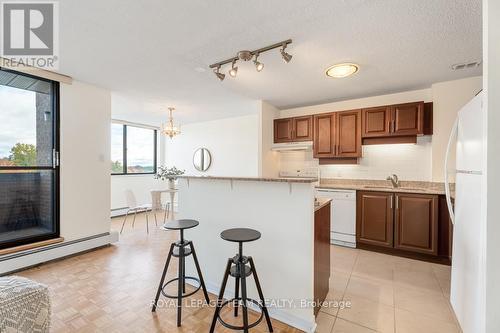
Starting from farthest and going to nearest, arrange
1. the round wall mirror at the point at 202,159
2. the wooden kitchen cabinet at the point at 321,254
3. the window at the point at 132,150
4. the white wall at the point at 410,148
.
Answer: the round wall mirror at the point at 202,159
the window at the point at 132,150
the white wall at the point at 410,148
the wooden kitchen cabinet at the point at 321,254

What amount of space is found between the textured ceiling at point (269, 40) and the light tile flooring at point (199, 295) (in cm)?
247

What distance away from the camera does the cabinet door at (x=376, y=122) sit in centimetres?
350

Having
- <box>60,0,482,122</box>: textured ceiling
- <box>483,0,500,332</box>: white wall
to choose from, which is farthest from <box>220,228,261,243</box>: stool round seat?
<box>60,0,482,122</box>: textured ceiling

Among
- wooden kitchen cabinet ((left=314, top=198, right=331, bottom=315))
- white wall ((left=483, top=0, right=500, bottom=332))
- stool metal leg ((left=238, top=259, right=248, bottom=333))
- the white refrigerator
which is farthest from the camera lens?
wooden kitchen cabinet ((left=314, top=198, right=331, bottom=315))

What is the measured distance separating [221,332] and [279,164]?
11.3ft

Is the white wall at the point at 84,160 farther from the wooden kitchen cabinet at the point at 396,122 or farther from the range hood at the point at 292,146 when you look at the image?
the wooden kitchen cabinet at the point at 396,122

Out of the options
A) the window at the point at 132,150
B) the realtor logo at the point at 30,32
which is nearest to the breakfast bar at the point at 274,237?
the realtor logo at the point at 30,32

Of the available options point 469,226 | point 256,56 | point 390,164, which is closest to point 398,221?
point 390,164

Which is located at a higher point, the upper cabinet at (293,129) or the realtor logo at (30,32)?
A: the realtor logo at (30,32)

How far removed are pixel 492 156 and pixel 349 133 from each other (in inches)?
108

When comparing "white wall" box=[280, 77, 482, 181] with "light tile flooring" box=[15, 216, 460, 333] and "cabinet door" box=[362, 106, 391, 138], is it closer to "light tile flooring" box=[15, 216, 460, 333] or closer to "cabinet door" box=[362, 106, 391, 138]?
"cabinet door" box=[362, 106, 391, 138]

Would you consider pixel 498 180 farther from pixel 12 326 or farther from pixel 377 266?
pixel 12 326

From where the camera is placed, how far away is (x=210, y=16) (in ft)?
5.92

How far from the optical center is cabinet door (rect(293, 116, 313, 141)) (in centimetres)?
417
